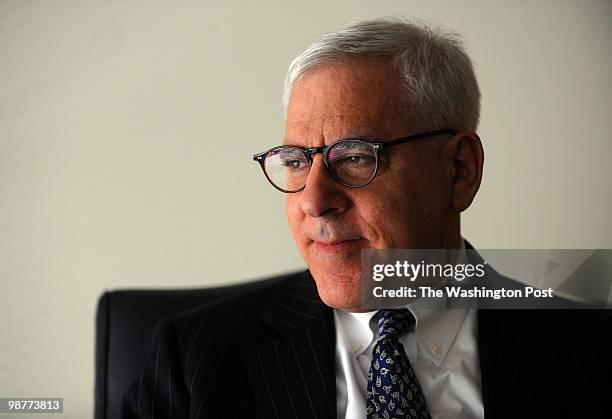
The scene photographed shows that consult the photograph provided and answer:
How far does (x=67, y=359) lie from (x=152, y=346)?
0.56 metres

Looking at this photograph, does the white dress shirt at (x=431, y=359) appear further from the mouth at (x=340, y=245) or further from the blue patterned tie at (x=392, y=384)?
the mouth at (x=340, y=245)

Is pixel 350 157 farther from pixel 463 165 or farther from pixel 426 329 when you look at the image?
pixel 426 329

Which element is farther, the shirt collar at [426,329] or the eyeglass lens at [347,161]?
the shirt collar at [426,329]

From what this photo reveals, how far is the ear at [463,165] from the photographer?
1.09 m

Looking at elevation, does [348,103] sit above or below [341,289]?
above

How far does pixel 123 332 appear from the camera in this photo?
140 cm

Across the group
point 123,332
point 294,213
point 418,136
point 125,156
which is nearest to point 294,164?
point 294,213

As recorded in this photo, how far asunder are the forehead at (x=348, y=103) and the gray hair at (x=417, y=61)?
0.06ft

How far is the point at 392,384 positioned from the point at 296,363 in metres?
0.18

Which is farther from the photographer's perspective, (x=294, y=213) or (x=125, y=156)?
(x=125, y=156)

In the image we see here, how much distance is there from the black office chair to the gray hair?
0.59 meters

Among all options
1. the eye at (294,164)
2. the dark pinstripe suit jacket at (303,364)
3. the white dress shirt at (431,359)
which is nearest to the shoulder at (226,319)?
the dark pinstripe suit jacket at (303,364)

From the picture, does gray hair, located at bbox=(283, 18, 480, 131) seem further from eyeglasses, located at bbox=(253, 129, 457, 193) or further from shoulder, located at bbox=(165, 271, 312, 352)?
shoulder, located at bbox=(165, 271, 312, 352)

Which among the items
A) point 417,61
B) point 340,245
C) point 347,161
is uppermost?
point 417,61
